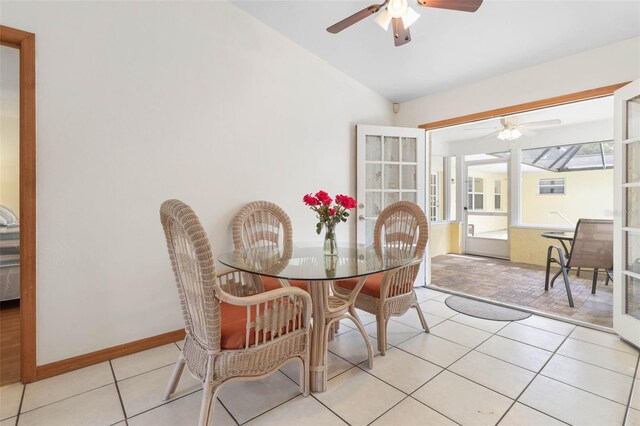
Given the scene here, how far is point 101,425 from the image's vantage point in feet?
4.77

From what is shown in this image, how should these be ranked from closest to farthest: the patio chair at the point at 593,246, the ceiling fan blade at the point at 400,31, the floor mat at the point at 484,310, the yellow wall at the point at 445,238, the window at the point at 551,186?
1. the ceiling fan blade at the point at 400,31
2. the floor mat at the point at 484,310
3. the patio chair at the point at 593,246
4. the window at the point at 551,186
5. the yellow wall at the point at 445,238

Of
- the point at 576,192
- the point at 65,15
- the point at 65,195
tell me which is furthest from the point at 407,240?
the point at 576,192

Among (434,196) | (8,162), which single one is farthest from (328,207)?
(8,162)

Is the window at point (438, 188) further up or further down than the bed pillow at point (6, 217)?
further up

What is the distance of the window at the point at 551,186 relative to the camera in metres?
5.93

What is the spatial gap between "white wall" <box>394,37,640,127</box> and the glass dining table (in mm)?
2171

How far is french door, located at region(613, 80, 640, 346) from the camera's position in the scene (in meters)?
2.30

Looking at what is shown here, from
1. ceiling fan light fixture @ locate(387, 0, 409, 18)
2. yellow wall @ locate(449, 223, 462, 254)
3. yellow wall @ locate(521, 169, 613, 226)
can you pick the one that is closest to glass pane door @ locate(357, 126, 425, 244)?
ceiling fan light fixture @ locate(387, 0, 409, 18)

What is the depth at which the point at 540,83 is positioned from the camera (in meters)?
2.83

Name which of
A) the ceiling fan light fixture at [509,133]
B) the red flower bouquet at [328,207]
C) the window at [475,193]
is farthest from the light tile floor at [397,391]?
the window at [475,193]

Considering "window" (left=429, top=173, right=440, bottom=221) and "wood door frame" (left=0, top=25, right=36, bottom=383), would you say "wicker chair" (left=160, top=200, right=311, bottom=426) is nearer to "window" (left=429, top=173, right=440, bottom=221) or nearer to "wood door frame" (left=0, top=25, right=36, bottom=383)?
"wood door frame" (left=0, top=25, right=36, bottom=383)

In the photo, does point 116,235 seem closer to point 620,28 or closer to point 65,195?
point 65,195

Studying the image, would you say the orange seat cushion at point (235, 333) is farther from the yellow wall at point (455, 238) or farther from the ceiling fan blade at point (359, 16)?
Result: the yellow wall at point (455, 238)

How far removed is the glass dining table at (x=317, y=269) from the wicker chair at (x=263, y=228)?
14.8 inches
